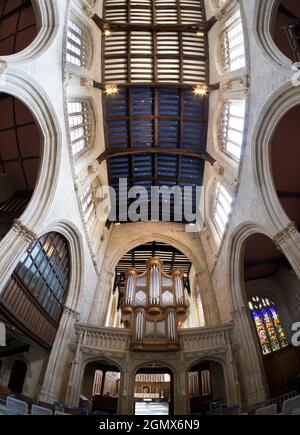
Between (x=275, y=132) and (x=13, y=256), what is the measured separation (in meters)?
9.65

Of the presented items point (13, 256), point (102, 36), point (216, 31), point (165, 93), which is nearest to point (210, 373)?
point (13, 256)

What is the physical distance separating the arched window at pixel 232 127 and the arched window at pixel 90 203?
7633 millimetres

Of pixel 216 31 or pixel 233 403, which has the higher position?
pixel 216 31

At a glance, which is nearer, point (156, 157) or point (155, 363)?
point (155, 363)

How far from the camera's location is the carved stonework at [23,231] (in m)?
9.45

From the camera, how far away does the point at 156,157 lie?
19.1 metres

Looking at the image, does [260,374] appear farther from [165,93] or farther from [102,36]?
[102,36]

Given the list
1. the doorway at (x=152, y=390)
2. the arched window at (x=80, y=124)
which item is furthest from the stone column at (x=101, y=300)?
the arched window at (x=80, y=124)

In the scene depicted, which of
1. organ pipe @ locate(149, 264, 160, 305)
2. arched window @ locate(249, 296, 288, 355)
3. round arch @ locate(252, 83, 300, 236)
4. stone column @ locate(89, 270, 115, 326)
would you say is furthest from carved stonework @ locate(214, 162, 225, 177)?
stone column @ locate(89, 270, 115, 326)

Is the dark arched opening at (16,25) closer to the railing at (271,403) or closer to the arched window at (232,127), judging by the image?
the arched window at (232,127)

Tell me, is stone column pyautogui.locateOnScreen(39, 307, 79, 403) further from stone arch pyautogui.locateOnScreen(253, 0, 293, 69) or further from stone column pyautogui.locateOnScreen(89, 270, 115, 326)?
stone arch pyautogui.locateOnScreen(253, 0, 293, 69)

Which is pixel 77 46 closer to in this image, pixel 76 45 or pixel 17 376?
pixel 76 45

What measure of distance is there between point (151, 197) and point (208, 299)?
26.3 ft

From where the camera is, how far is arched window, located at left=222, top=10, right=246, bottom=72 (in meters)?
13.8
